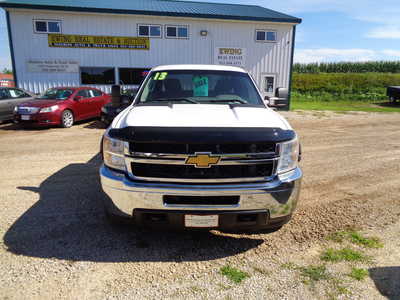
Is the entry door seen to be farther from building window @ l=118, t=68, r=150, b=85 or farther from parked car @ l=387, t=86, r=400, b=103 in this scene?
parked car @ l=387, t=86, r=400, b=103

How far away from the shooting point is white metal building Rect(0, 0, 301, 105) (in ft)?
51.1

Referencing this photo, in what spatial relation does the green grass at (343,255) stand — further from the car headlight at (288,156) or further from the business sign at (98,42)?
the business sign at (98,42)

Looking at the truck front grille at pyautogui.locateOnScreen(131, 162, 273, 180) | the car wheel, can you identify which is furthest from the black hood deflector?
the car wheel

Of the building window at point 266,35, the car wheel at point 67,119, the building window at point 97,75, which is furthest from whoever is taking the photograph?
the building window at point 266,35

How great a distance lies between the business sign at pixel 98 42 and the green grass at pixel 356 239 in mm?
15720

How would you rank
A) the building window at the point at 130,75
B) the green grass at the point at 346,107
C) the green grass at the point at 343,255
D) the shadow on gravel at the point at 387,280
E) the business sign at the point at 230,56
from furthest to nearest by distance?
the green grass at the point at 346,107 → the business sign at the point at 230,56 → the building window at the point at 130,75 → the green grass at the point at 343,255 → the shadow on gravel at the point at 387,280

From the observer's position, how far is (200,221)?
100 inches

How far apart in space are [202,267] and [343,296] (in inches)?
46.1

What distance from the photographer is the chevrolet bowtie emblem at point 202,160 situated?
98.7 inches

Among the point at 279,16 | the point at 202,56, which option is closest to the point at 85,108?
the point at 202,56

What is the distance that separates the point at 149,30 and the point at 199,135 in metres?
15.9

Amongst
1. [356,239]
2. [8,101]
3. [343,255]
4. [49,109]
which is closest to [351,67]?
[49,109]

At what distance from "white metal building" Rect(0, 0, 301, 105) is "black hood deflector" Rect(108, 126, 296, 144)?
15103 mm

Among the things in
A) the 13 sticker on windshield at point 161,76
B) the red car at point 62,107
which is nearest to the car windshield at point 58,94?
the red car at point 62,107
